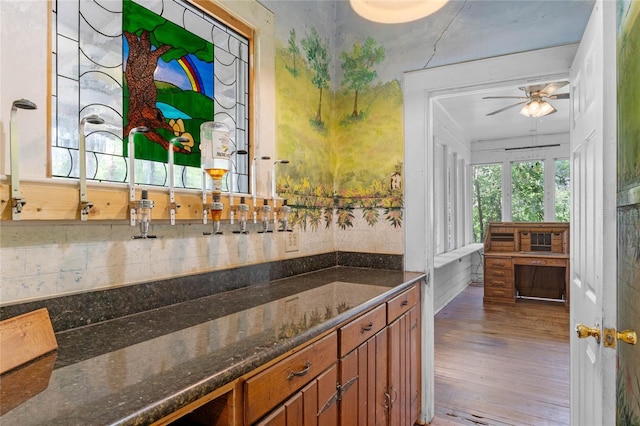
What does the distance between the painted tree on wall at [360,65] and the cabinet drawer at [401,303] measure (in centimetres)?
126

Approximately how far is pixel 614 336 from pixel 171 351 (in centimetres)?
130

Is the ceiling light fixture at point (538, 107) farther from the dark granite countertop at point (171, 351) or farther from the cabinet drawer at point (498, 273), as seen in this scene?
the dark granite countertop at point (171, 351)

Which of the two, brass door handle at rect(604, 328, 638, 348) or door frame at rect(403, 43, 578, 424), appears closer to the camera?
Answer: brass door handle at rect(604, 328, 638, 348)

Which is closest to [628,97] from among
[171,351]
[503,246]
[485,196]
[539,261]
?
[171,351]

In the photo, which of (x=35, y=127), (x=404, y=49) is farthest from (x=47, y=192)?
(x=404, y=49)

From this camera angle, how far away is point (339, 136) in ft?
9.06

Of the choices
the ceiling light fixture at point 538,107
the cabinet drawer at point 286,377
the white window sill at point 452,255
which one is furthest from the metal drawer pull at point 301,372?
the ceiling light fixture at point 538,107

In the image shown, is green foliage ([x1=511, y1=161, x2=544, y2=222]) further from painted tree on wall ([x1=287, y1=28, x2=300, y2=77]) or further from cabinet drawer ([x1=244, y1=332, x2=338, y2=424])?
cabinet drawer ([x1=244, y1=332, x2=338, y2=424])

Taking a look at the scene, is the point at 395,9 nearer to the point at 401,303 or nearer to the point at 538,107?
the point at 401,303

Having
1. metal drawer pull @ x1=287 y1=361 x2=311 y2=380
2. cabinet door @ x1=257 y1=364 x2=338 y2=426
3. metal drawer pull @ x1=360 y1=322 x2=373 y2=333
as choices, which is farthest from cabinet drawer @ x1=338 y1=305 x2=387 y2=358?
metal drawer pull @ x1=287 y1=361 x2=311 y2=380

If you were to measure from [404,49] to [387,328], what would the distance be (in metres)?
1.76

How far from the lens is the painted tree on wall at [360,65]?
2.61m

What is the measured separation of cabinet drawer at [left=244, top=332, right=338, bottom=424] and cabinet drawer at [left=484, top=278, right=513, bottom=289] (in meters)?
4.91

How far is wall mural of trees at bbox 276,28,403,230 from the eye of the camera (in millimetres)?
2363
